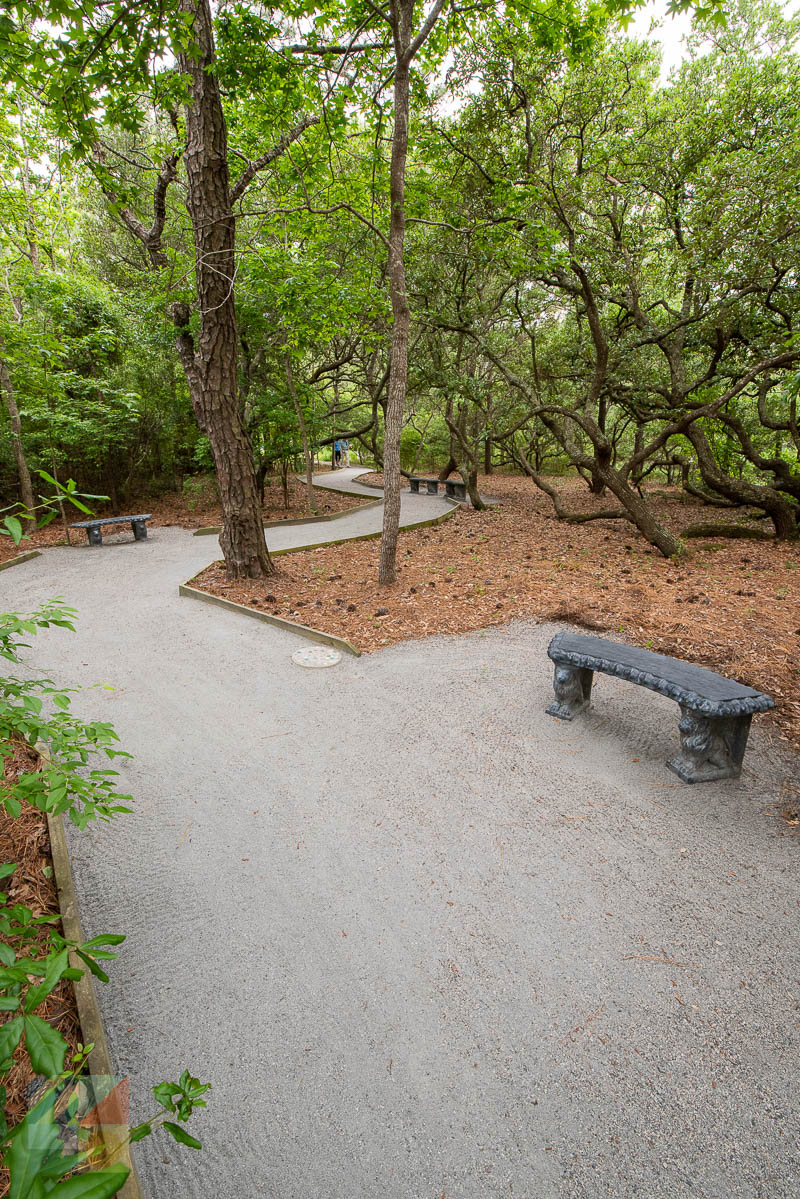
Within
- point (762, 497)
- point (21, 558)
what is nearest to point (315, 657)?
point (21, 558)

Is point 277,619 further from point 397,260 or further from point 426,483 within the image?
point 426,483

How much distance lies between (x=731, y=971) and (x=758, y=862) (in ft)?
2.44

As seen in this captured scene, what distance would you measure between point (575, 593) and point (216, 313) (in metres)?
5.79

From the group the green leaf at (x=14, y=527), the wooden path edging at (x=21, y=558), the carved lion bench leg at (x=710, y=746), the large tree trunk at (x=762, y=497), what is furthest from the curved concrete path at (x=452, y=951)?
the large tree trunk at (x=762, y=497)

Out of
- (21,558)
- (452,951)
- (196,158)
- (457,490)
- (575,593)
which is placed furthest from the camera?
(457,490)

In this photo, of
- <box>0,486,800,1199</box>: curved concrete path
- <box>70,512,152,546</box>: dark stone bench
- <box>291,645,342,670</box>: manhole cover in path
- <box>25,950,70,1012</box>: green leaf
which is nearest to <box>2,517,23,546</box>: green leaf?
<box>25,950,70,1012</box>: green leaf

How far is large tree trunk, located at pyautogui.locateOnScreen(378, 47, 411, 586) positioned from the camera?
5.59 m

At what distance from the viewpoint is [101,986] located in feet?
7.27

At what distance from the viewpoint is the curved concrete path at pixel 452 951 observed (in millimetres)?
1675

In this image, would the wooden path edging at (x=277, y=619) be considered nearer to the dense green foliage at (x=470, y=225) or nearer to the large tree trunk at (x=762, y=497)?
the dense green foliage at (x=470, y=225)

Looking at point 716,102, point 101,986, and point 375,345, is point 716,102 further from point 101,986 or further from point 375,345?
point 101,986

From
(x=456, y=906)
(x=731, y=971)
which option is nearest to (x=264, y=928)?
(x=456, y=906)

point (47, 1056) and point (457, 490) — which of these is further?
point (457, 490)

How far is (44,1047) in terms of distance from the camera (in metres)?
0.91
